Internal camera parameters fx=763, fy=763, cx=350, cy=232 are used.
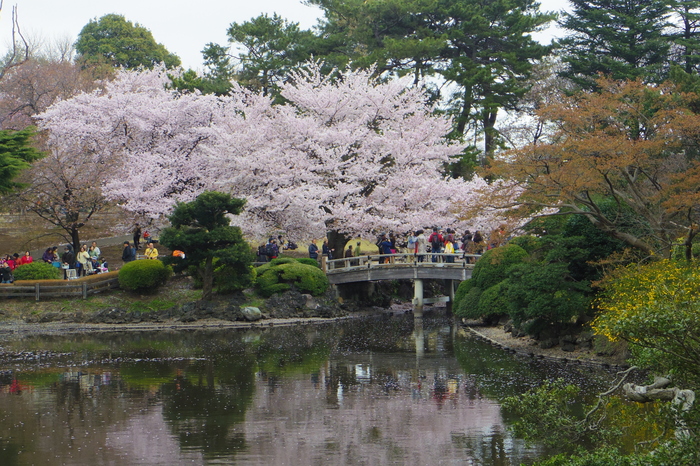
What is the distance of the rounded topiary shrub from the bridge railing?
8.08 m

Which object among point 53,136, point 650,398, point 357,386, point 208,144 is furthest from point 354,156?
point 650,398

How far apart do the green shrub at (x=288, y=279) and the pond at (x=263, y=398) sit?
20.3 ft

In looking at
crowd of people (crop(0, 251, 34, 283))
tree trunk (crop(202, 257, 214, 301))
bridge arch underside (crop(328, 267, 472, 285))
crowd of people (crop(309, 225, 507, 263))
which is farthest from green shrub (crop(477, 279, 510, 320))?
crowd of people (crop(0, 251, 34, 283))

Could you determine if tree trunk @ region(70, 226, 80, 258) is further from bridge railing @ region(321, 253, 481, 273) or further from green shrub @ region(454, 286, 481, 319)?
green shrub @ region(454, 286, 481, 319)

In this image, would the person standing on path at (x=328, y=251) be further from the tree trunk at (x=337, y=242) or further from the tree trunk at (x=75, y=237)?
the tree trunk at (x=75, y=237)

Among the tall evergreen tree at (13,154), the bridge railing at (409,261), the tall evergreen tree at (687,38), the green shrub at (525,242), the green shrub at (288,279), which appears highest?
the tall evergreen tree at (687,38)

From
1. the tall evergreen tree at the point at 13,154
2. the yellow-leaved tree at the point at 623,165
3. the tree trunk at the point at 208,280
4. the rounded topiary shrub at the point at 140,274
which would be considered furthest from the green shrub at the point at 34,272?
the yellow-leaved tree at the point at 623,165

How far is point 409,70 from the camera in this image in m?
44.7

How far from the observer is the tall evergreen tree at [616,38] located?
40.1m

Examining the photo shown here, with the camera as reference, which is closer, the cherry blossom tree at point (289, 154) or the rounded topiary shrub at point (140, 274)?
the rounded topiary shrub at point (140, 274)

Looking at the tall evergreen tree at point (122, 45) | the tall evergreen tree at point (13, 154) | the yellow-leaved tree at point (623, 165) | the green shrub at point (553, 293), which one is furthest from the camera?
the tall evergreen tree at point (122, 45)

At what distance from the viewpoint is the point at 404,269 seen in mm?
35875

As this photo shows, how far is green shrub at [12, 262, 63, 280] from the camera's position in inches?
1309

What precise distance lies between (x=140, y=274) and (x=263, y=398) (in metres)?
17.6
